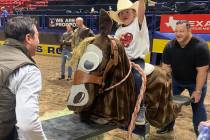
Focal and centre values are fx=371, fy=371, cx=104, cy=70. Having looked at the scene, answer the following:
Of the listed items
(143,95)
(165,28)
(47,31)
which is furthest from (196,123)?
(47,31)

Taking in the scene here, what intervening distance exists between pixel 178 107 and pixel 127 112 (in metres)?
0.96

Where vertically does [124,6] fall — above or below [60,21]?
above

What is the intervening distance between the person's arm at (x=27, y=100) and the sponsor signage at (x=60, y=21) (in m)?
13.8

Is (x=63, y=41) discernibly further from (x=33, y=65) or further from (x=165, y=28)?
(x=33, y=65)

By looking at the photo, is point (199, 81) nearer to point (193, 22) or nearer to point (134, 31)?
point (134, 31)

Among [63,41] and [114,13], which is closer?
[114,13]

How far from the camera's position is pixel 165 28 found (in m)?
11.5

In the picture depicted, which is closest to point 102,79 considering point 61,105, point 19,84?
point 19,84

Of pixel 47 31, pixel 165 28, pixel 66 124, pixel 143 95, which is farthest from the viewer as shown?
pixel 47 31

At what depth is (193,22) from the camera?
11008 mm

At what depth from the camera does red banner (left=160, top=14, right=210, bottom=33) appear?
35.3 ft

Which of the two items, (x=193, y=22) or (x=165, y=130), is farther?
(x=193, y=22)

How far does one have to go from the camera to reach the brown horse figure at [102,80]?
3.13m

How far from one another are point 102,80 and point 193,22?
8396 millimetres
